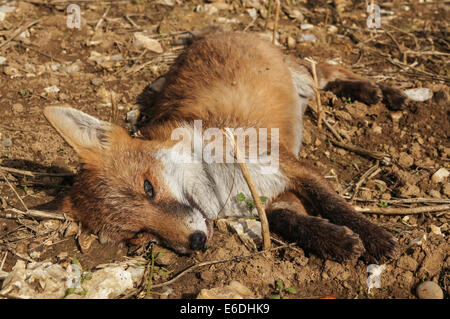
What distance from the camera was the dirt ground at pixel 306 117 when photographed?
140 inches

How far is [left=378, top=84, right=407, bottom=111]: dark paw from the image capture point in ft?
18.2

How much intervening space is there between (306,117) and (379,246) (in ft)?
8.58

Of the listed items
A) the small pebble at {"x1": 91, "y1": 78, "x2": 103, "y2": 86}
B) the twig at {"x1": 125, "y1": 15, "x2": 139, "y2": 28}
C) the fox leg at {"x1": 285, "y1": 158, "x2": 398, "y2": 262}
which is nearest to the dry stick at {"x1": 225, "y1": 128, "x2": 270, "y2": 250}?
the fox leg at {"x1": 285, "y1": 158, "x2": 398, "y2": 262}

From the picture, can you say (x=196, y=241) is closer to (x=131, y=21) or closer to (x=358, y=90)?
(x=358, y=90)

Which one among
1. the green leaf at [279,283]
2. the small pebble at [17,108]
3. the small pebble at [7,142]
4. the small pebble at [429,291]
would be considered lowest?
the green leaf at [279,283]

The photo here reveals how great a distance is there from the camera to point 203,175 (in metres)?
4.32

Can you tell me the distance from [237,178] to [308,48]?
331 cm

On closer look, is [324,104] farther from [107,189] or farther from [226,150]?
[107,189]

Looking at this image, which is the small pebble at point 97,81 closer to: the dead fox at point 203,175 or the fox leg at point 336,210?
the dead fox at point 203,175

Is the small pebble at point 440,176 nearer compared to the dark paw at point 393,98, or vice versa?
the small pebble at point 440,176

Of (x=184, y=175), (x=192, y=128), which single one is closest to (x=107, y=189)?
(x=184, y=175)

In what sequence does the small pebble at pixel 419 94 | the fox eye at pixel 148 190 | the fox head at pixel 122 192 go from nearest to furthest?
the fox head at pixel 122 192 < the fox eye at pixel 148 190 < the small pebble at pixel 419 94

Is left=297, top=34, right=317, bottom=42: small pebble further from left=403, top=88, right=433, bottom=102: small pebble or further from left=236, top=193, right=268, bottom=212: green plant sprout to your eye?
left=236, top=193, right=268, bottom=212: green plant sprout

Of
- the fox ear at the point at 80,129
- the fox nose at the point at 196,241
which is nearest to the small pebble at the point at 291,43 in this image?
the fox ear at the point at 80,129
